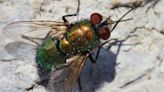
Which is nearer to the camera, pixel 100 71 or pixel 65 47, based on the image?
pixel 65 47

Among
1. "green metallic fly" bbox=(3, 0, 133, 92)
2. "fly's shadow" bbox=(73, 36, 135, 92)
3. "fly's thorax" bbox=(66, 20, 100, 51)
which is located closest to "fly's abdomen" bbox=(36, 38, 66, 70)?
"green metallic fly" bbox=(3, 0, 133, 92)

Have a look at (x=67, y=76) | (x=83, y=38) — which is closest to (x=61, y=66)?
(x=67, y=76)

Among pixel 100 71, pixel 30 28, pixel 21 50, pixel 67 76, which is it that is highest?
pixel 30 28

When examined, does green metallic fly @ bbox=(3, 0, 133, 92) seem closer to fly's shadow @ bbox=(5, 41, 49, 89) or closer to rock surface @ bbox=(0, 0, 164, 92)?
fly's shadow @ bbox=(5, 41, 49, 89)

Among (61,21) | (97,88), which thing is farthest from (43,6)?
(97,88)

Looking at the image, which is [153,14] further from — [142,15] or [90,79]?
[90,79]

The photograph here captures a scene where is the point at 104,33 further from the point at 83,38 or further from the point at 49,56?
the point at 49,56

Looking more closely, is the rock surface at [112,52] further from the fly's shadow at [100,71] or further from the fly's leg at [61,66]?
the fly's leg at [61,66]
